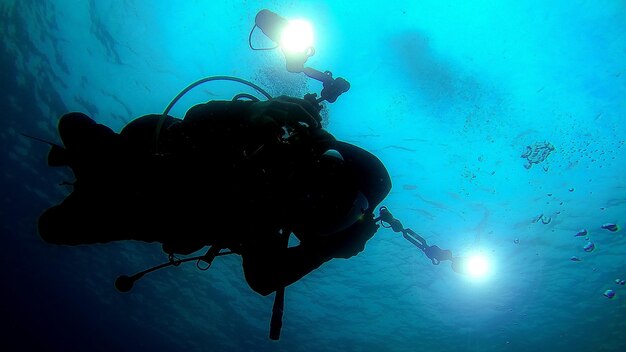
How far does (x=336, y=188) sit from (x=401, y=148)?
10.2 m

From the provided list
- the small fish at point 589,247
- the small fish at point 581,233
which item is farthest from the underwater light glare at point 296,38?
the small fish at point 589,247

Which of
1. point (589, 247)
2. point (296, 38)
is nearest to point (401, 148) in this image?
point (296, 38)

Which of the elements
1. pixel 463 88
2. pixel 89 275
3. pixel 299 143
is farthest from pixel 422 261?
pixel 89 275

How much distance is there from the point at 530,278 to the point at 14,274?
47.2 meters

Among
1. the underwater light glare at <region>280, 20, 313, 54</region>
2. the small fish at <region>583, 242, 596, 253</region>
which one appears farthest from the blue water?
the underwater light glare at <region>280, 20, 313, 54</region>

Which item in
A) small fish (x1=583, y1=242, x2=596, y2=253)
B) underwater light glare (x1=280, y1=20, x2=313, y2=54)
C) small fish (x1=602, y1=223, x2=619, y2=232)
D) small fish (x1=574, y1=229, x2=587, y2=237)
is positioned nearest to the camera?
underwater light glare (x1=280, y1=20, x2=313, y2=54)

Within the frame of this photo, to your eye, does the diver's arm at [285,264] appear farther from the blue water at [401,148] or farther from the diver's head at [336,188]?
the blue water at [401,148]

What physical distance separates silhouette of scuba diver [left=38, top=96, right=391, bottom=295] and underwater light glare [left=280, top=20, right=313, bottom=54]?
2.22 meters

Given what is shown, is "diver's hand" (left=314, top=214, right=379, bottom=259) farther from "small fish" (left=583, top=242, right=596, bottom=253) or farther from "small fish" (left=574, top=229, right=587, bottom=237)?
"small fish" (left=583, top=242, right=596, bottom=253)

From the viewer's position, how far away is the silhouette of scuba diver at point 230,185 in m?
2.20

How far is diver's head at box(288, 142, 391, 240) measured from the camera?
2113mm

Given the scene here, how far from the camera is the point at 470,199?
1359 cm

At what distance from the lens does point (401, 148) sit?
38.9 feet

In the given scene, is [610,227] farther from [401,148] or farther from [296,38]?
[296,38]
